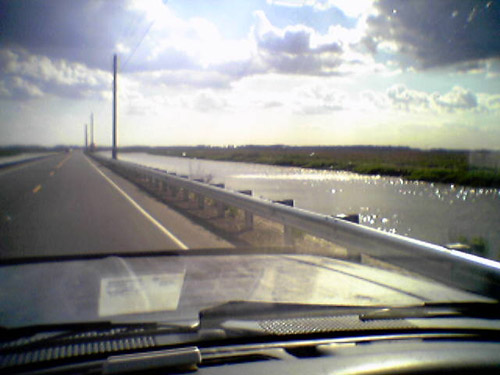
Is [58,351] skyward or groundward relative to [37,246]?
skyward

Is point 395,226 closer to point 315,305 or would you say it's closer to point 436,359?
point 315,305

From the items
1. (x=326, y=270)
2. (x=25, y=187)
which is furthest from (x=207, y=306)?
(x=25, y=187)

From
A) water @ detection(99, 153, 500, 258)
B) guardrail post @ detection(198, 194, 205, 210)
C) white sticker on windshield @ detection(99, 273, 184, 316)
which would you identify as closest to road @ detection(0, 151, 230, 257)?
guardrail post @ detection(198, 194, 205, 210)

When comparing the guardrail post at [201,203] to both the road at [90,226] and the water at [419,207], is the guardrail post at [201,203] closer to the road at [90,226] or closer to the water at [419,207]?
the road at [90,226]

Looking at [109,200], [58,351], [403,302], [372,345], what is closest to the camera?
[58,351]

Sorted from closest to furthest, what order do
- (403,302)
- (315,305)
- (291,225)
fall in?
(315,305), (403,302), (291,225)

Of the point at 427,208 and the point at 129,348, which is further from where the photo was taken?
the point at 427,208

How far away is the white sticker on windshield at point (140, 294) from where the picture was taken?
4.18m

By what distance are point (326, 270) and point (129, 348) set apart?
3575mm

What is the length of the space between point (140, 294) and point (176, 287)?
0.47 metres

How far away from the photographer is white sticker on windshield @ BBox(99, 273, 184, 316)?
4.18 m

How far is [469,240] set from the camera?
27.7ft

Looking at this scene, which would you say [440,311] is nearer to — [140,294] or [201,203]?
[140,294]

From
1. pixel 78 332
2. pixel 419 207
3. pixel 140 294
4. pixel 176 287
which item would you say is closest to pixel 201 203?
pixel 419 207
